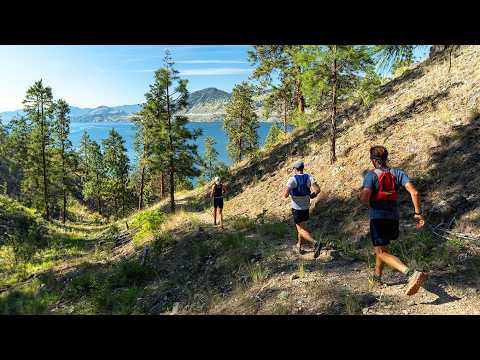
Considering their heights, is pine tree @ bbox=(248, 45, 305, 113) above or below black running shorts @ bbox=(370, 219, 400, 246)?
above

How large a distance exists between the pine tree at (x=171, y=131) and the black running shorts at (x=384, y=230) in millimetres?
21077

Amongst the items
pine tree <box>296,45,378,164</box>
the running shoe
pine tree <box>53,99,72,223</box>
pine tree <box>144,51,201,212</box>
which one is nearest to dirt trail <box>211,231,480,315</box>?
the running shoe

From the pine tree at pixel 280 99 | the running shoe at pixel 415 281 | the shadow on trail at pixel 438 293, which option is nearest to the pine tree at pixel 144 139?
the pine tree at pixel 280 99

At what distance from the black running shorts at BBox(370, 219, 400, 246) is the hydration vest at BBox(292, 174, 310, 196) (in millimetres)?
2514

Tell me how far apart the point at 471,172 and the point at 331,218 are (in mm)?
4303

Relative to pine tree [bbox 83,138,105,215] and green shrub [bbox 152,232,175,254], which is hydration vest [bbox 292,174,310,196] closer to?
green shrub [bbox 152,232,175,254]

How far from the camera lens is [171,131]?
83.3ft

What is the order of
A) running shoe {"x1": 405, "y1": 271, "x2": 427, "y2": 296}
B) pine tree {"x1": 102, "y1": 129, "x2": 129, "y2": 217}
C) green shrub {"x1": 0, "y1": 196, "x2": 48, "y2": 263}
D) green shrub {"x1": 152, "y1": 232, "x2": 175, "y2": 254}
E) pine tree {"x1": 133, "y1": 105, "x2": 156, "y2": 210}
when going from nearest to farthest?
running shoe {"x1": 405, "y1": 271, "x2": 427, "y2": 296}
green shrub {"x1": 152, "y1": 232, "x2": 175, "y2": 254}
green shrub {"x1": 0, "y1": 196, "x2": 48, "y2": 263}
pine tree {"x1": 133, "y1": 105, "x2": 156, "y2": 210}
pine tree {"x1": 102, "y1": 129, "x2": 129, "y2": 217}

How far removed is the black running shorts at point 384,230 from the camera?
5535 mm

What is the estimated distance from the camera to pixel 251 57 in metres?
30.9

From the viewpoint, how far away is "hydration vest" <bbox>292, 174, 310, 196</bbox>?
26.3 feet

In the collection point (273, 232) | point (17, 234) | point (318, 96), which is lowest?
point (17, 234)
